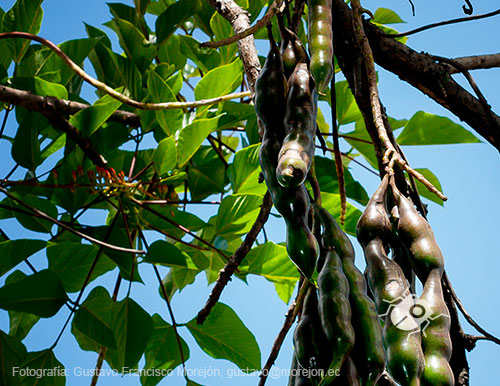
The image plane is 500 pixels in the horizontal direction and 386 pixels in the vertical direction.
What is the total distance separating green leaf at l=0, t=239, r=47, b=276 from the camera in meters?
0.73

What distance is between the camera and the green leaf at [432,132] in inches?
30.2

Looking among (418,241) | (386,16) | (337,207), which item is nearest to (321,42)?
(418,241)

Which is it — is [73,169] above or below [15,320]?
above

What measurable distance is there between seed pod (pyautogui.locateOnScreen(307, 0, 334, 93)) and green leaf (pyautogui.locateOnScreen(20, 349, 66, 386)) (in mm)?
590

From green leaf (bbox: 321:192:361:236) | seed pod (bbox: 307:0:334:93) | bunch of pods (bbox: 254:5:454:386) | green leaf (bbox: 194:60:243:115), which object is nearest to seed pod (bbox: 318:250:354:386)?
bunch of pods (bbox: 254:5:454:386)

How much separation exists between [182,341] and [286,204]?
0.56m

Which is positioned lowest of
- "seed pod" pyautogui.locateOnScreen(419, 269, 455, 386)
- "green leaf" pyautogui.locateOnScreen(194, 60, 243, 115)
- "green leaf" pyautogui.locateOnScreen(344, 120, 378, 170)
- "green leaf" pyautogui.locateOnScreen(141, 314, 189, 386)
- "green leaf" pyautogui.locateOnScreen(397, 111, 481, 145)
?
"seed pod" pyautogui.locateOnScreen(419, 269, 455, 386)

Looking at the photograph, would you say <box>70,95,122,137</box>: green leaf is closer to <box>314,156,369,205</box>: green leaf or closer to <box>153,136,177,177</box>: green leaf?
<box>153,136,177,177</box>: green leaf

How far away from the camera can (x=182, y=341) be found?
85 centimetres

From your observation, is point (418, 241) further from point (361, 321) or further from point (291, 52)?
point (291, 52)

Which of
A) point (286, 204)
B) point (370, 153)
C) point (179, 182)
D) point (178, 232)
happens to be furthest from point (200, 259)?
point (286, 204)

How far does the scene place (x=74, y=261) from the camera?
804mm

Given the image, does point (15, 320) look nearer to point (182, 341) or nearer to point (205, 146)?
point (182, 341)

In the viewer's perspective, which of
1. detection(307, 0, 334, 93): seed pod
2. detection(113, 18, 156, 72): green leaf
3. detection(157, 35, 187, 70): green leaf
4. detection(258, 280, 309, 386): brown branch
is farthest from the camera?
detection(157, 35, 187, 70): green leaf
